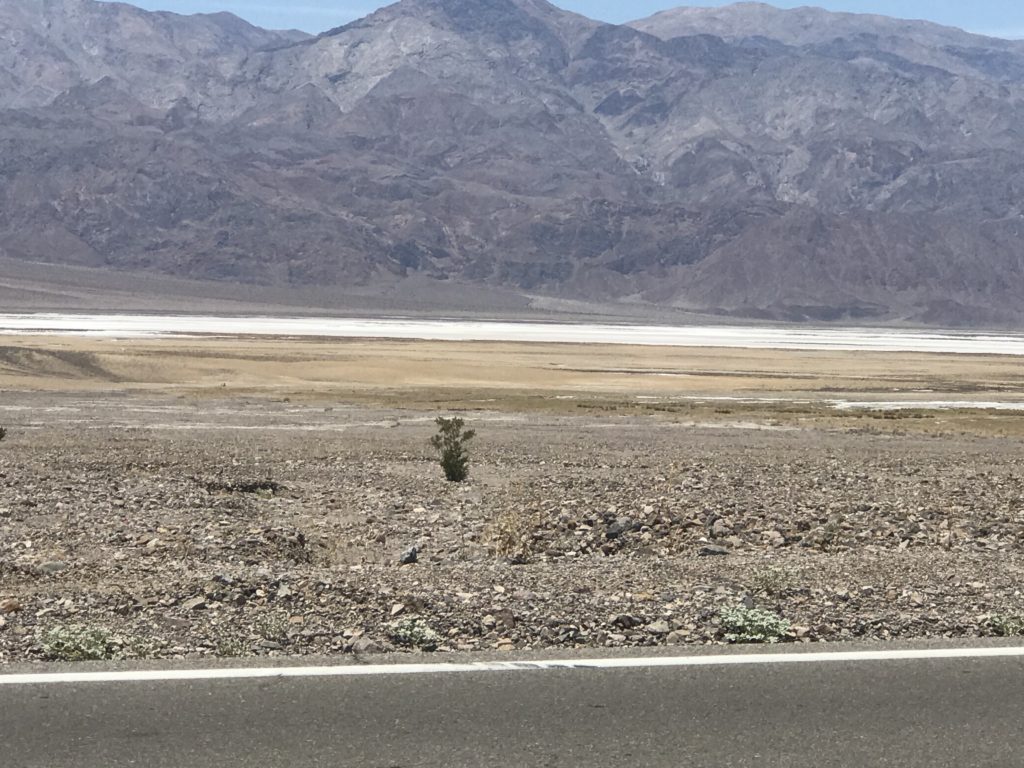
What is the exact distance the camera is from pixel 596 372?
7125cm

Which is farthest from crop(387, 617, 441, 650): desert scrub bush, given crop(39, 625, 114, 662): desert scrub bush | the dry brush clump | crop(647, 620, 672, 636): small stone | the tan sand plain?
the tan sand plain

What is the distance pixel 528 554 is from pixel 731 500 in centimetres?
351

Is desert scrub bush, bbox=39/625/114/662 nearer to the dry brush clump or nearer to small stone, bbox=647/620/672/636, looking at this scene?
small stone, bbox=647/620/672/636

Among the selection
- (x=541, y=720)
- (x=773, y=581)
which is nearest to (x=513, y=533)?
(x=773, y=581)

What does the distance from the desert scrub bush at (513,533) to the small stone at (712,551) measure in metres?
1.54

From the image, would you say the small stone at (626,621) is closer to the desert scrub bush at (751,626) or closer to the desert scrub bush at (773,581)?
the desert scrub bush at (751,626)

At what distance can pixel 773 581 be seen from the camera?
9344 millimetres

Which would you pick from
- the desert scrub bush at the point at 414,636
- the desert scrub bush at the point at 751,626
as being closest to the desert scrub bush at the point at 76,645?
the desert scrub bush at the point at 414,636

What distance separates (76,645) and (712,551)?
6.32m

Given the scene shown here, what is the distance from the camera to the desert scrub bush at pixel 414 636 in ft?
25.8

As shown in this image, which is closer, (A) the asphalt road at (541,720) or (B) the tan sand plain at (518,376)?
(A) the asphalt road at (541,720)

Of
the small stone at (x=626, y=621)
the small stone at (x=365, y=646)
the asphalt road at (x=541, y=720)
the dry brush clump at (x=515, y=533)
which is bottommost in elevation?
the dry brush clump at (x=515, y=533)

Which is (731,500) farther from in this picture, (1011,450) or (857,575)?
(1011,450)

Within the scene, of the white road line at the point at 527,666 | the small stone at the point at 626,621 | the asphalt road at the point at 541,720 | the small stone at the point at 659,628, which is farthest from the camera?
the small stone at the point at 626,621
